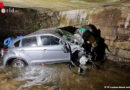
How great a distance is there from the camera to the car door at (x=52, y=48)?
14.4ft

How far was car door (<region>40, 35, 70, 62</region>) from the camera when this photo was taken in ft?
14.4

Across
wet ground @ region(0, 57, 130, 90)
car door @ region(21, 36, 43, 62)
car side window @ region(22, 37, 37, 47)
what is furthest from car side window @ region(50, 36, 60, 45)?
wet ground @ region(0, 57, 130, 90)

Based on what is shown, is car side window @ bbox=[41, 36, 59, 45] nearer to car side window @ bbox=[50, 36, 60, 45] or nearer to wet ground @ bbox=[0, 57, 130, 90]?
car side window @ bbox=[50, 36, 60, 45]

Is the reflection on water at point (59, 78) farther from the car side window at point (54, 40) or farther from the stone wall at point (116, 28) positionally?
the car side window at point (54, 40)

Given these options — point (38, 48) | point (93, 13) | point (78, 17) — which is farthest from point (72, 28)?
point (38, 48)

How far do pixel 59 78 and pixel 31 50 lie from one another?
5.95 ft

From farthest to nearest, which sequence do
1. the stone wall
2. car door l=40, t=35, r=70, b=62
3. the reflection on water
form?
the stone wall, car door l=40, t=35, r=70, b=62, the reflection on water

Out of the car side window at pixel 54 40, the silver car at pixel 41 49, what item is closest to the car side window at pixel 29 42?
the silver car at pixel 41 49

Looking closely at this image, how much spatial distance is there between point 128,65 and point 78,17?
4.52 metres

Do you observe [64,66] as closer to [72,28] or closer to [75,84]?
[75,84]

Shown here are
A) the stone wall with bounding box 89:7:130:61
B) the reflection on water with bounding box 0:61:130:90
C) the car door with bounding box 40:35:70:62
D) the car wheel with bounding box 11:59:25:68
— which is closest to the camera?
the reflection on water with bounding box 0:61:130:90

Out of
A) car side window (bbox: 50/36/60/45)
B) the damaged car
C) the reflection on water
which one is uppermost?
car side window (bbox: 50/36/60/45)

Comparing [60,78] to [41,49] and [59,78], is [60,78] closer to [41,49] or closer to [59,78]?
[59,78]

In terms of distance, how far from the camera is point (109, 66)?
483cm
